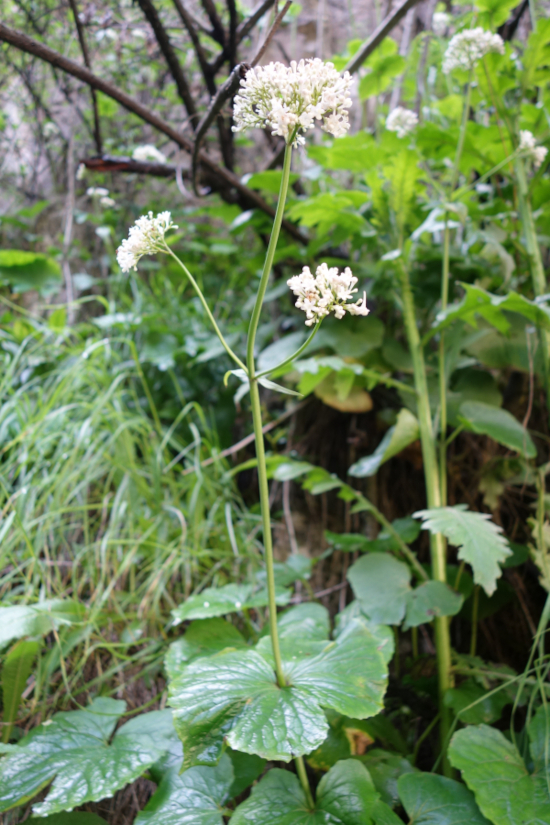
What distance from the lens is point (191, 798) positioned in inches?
25.4

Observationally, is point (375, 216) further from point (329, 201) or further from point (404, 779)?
point (404, 779)

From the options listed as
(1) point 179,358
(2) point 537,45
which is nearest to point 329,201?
(2) point 537,45

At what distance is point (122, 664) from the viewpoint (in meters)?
0.94

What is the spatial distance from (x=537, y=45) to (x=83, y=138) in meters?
2.07

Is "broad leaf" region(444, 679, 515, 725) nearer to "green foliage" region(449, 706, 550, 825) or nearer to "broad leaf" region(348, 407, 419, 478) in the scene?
"green foliage" region(449, 706, 550, 825)

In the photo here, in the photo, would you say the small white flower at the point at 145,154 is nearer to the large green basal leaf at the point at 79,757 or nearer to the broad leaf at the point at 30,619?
the broad leaf at the point at 30,619

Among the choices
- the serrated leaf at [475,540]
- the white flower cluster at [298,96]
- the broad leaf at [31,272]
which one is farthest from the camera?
the broad leaf at [31,272]

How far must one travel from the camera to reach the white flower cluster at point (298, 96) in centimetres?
45

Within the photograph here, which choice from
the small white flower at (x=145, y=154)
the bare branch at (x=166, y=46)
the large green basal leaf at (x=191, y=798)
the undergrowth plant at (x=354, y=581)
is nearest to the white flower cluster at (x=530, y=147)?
the undergrowth plant at (x=354, y=581)

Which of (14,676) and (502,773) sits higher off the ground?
(14,676)

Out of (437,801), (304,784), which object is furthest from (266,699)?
(437,801)

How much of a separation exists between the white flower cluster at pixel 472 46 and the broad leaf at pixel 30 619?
1353 millimetres

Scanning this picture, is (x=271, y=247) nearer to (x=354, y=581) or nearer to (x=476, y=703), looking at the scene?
(x=354, y=581)

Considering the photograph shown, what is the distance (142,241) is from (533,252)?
892 mm
